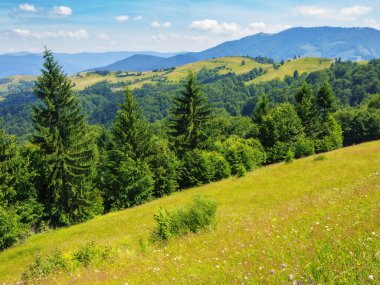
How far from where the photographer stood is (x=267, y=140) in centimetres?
5525

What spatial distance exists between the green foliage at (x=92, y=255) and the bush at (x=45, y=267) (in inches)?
23.0

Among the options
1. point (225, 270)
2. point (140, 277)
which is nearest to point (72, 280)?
point (140, 277)

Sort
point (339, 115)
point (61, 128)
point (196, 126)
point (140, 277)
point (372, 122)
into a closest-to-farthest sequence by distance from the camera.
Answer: point (140, 277)
point (61, 128)
point (196, 126)
point (372, 122)
point (339, 115)

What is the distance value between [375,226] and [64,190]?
30.7m

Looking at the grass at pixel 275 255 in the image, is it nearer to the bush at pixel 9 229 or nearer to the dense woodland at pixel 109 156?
the bush at pixel 9 229

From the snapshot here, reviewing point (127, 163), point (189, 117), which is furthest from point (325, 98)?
point (127, 163)

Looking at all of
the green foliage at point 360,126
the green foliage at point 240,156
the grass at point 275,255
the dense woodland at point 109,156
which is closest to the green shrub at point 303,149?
the dense woodland at point 109,156

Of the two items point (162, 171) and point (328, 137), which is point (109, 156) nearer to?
point (162, 171)

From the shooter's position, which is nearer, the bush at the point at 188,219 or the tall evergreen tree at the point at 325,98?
the bush at the point at 188,219

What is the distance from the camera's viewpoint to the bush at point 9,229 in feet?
83.7

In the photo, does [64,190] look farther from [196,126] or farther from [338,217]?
[338,217]

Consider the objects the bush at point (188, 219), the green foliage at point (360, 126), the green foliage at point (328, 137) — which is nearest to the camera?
the bush at point (188, 219)

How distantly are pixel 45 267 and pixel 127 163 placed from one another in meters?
25.3

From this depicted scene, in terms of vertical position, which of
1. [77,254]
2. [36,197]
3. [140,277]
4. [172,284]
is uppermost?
[172,284]
